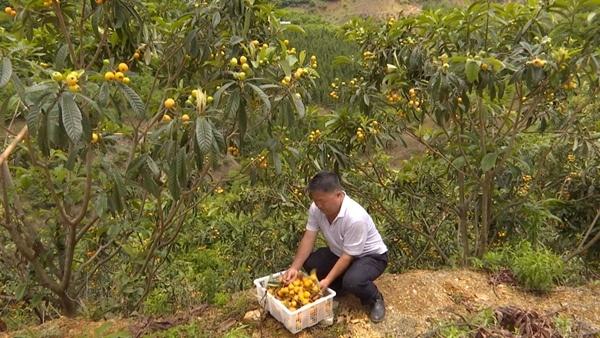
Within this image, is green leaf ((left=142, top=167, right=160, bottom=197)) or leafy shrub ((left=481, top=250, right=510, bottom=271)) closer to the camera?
green leaf ((left=142, top=167, right=160, bottom=197))

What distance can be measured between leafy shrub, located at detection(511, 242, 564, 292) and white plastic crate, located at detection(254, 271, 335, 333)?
1254 mm

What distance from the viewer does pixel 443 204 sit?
156 inches

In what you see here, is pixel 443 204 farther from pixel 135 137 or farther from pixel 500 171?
pixel 135 137

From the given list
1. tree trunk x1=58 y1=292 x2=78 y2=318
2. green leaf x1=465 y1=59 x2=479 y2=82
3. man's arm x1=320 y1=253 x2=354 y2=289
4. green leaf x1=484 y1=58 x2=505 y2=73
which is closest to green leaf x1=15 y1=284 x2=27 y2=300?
tree trunk x1=58 y1=292 x2=78 y2=318

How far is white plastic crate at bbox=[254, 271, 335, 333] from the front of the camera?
8.09ft

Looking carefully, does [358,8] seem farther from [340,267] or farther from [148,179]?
[148,179]

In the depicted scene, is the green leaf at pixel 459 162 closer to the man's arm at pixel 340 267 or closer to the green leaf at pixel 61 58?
the man's arm at pixel 340 267

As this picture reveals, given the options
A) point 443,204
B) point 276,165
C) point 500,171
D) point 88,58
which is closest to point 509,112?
point 500,171

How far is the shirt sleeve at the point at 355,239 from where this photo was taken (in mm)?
2662

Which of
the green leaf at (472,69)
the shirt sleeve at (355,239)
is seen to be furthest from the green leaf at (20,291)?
the green leaf at (472,69)

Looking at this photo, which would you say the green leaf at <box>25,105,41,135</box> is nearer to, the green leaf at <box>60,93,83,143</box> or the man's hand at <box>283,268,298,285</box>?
the green leaf at <box>60,93,83,143</box>

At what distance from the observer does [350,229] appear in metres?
2.66

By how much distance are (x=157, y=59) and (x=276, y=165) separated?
3.72ft

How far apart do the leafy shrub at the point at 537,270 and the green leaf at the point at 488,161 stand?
0.59 metres
